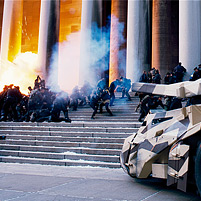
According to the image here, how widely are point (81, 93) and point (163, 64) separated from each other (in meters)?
8.18

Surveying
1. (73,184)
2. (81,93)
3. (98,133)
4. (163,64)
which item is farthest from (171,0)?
(73,184)

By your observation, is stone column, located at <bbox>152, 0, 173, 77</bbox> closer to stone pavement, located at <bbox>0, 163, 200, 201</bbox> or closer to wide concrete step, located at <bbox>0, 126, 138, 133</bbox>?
wide concrete step, located at <bbox>0, 126, 138, 133</bbox>

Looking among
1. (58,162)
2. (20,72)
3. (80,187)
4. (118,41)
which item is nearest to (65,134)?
(58,162)

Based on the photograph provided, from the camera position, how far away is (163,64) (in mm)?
24250

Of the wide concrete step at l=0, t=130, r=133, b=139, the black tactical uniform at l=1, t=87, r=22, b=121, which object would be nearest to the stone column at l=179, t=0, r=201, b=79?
the wide concrete step at l=0, t=130, r=133, b=139

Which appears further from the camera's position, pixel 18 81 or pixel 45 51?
pixel 18 81

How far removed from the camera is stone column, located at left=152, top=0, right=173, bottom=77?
79.0ft

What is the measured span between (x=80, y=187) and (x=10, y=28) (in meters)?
25.3

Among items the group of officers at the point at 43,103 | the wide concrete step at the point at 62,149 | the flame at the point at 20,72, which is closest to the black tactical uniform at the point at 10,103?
the group of officers at the point at 43,103

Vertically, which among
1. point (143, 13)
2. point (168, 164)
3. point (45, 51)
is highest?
point (143, 13)

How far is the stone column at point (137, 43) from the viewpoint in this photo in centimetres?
2075

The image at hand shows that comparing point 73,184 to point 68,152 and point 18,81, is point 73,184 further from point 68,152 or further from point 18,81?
point 18,81

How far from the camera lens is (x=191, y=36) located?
698 inches

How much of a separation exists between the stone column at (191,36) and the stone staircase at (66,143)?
6.37 m
